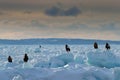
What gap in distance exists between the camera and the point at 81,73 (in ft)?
44.8

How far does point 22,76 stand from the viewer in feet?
43.7

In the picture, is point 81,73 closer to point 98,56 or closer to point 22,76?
point 22,76

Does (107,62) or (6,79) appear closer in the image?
(6,79)

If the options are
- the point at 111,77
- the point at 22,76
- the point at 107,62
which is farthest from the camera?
the point at 107,62

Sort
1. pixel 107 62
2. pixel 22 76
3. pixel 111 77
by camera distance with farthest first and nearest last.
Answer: pixel 107 62 → pixel 111 77 → pixel 22 76

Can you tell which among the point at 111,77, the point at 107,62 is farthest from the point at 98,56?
the point at 111,77

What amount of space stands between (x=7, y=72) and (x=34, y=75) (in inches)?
43.0

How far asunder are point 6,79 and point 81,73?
2.68 m

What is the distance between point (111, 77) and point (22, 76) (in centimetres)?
338

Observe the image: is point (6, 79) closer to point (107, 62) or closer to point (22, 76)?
point (22, 76)

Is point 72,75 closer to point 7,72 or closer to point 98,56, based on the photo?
point 7,72

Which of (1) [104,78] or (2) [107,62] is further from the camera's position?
(2) [107,62]

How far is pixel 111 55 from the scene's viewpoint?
92.1ft

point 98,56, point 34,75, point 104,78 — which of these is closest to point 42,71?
point 34,75
